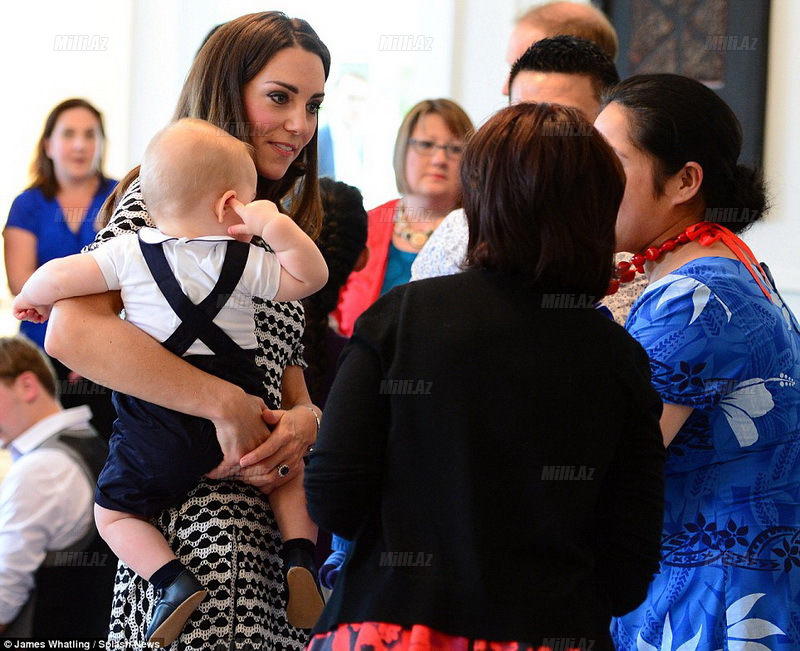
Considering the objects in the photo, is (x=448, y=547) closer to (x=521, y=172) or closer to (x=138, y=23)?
(x=521, y=172)

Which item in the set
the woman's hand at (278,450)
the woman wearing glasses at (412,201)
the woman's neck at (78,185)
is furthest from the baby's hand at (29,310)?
the woman's neck at (78,185)

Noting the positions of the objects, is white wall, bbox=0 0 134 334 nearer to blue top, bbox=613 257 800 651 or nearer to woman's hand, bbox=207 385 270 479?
woman's hand, bbox=207 385 270 479

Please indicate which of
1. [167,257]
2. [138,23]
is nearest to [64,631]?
[167,257]

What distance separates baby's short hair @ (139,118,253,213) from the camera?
1.56 m

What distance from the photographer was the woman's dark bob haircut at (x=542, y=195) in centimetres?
129

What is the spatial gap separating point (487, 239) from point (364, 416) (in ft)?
0.94

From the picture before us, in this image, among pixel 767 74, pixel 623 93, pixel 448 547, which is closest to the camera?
pixel 448 547

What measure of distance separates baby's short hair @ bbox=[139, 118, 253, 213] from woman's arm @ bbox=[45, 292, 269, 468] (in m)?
0.19

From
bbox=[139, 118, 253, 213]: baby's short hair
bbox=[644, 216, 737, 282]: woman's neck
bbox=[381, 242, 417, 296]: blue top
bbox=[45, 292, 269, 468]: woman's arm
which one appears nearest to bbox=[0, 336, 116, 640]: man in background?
bbox=[381, 242, 417, 296]: blue top

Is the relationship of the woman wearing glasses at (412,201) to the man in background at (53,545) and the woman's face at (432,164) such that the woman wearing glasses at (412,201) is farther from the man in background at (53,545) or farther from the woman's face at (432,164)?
the man in background at (53,545)

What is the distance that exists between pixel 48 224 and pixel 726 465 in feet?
11.1

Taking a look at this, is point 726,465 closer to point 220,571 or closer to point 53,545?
point 220,571

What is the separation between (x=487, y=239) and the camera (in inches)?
52.1

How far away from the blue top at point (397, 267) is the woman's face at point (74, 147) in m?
1.62
